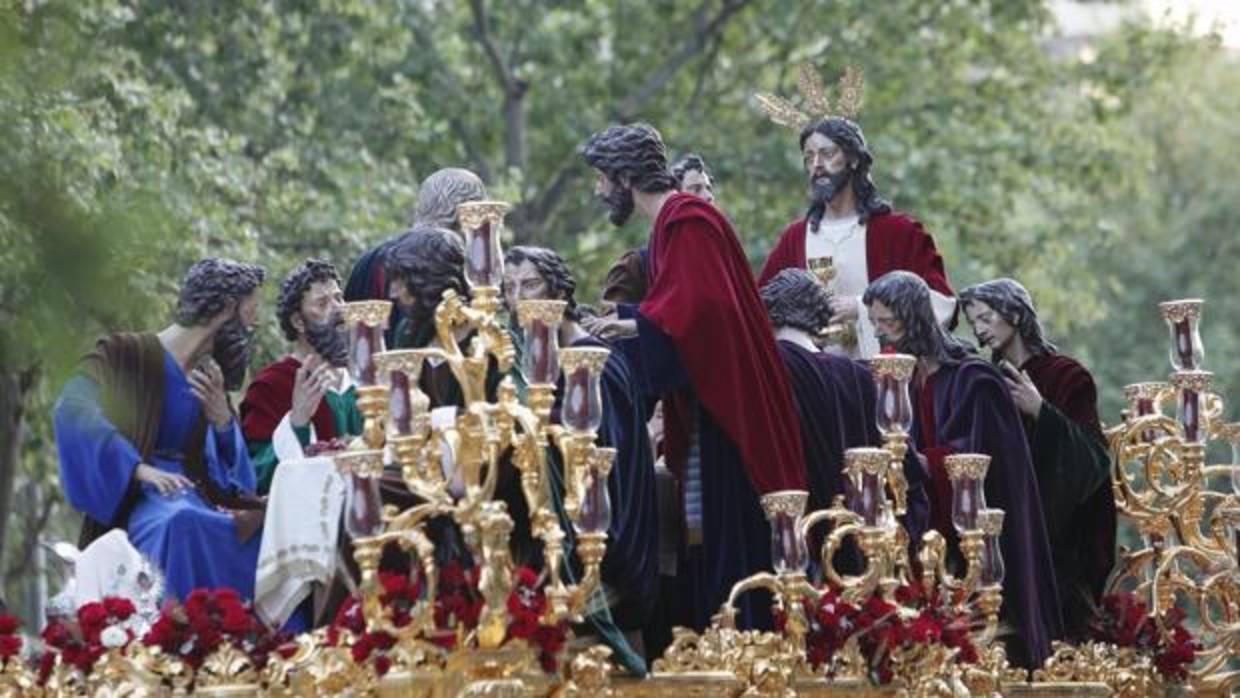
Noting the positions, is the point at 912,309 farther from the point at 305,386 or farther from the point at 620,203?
the point at 305,386

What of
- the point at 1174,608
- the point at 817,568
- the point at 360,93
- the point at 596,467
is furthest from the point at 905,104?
the point at 596,467

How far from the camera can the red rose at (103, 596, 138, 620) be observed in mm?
12672

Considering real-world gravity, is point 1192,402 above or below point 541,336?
above

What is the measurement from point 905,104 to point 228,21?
10282 millimetres

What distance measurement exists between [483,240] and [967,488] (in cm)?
350

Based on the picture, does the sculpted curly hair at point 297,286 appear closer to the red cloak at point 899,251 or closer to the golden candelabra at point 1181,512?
the red cloak at point 899,251

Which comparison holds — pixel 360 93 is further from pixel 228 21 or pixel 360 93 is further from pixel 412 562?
pixel 412 562

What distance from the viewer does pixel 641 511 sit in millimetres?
14016

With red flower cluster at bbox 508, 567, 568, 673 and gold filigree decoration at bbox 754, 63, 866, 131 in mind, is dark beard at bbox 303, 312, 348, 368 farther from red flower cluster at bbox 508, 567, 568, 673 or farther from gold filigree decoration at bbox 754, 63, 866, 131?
gold filigree decoration at bbox 754, 63, 866, 131

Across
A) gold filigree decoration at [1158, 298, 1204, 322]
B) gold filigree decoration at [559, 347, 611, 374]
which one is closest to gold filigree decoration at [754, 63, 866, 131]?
gold filigree decoration at [1158, 298, 1204, 322]

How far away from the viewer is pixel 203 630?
12.6 m

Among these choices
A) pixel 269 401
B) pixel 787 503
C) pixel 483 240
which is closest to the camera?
pixel 483 240

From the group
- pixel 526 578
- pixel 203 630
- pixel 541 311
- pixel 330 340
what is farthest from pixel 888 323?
pixel 203 630

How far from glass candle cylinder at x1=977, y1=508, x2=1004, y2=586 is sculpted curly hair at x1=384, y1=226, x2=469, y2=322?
9.73ft
